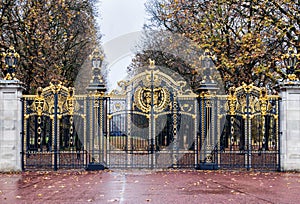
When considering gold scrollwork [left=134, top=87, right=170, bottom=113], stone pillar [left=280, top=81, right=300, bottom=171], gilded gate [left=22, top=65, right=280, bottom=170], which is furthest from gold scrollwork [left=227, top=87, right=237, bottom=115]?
gold scrollwork [left=134, top=87, right=170, bottom=113]

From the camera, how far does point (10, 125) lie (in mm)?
15922

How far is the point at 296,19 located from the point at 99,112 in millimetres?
8895

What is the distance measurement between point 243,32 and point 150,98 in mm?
7253

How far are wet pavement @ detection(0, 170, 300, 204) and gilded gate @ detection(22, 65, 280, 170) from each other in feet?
2.14

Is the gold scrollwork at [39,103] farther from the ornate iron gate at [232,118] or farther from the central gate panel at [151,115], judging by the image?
the ornate iron gate at [232,118]

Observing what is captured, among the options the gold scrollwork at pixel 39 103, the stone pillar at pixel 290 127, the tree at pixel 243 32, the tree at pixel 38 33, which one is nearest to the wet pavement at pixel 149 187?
the stone pillar at pixel 290 127

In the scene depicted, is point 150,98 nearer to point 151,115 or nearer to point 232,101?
point 151,115

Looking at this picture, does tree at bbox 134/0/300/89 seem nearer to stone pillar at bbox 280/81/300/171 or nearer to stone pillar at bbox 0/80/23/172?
stone pillar at bbox 280/81/300/171

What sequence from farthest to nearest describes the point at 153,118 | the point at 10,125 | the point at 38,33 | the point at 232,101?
the point at 38,33 → the point at 232,101 → the point at 153,118 → the point at 10,125

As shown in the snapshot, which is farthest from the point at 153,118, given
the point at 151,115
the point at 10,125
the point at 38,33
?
the point at 38,33

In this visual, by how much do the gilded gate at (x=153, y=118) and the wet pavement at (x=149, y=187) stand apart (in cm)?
65

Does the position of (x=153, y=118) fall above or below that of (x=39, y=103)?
below

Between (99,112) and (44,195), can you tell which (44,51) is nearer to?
(99,112)

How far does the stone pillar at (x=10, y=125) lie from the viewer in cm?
1582
